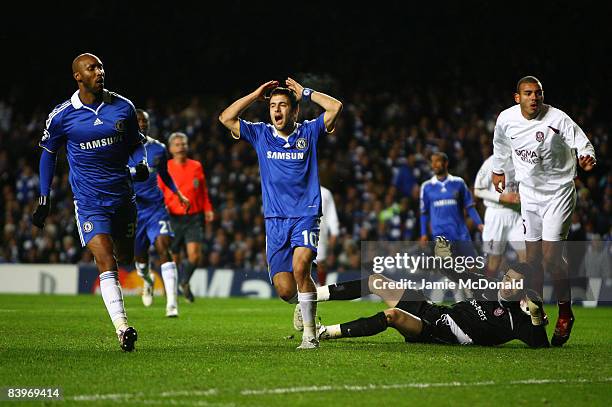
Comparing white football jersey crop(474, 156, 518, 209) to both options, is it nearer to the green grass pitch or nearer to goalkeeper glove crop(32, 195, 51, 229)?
the green grass pitch

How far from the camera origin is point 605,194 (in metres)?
20.7

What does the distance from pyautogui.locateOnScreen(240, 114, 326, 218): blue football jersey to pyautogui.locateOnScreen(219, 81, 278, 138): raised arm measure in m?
0.29

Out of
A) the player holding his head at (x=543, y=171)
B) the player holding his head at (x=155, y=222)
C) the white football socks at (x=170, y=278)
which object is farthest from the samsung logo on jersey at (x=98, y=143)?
the white football socks at (x=170, y=278)

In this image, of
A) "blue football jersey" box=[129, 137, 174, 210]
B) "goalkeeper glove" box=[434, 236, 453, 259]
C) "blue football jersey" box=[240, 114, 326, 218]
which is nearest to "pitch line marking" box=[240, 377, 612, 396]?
"blue football jersey" box=[240, 114, 326, 218]

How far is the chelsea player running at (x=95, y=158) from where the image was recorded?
8719 mm

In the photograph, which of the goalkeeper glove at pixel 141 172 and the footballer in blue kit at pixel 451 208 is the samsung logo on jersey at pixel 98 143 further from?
the footballer in blue kit at pixel 451 208

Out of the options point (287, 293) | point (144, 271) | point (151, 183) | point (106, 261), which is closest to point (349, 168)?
point (144, 271)

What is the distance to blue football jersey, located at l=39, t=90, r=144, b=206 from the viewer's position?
8.80 metres

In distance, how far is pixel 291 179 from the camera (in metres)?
9.12

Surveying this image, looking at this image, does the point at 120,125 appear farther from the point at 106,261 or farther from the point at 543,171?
the point at 543,171

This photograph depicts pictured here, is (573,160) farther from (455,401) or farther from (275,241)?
(455,401)

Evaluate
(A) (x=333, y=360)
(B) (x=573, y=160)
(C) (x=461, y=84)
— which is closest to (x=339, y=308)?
(B) (x=573, y=160)

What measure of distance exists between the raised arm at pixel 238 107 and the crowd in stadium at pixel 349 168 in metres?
11.5

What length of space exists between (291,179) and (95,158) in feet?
6.04
